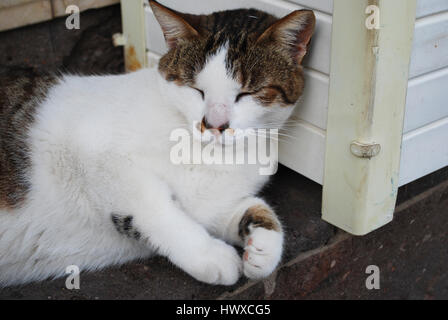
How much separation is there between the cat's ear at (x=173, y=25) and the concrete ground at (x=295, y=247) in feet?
2.64

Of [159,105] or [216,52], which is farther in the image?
[159,105]

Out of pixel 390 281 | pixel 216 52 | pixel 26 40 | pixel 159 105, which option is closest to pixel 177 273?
pixel 159 105

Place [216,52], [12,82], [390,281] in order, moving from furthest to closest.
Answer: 1. [390,281]
2. [12,82]
3. [216,52]

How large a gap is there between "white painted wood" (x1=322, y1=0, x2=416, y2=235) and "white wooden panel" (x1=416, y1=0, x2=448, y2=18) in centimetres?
6

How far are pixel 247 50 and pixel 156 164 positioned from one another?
1.65ft

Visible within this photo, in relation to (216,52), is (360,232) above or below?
below

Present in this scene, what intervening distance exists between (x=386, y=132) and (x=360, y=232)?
386 mm

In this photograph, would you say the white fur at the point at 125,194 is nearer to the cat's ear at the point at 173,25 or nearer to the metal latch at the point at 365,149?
the cat's ear at the point at 173,25

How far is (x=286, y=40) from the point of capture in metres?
1.68

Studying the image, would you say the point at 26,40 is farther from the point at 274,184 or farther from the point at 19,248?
the point at 274,184

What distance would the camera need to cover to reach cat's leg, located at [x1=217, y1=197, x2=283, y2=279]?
1.69 metres

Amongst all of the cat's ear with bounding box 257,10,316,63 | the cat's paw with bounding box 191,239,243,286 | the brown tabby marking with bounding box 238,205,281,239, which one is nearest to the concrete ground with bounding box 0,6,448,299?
the cat's paw with bounding box 191,239,243,286

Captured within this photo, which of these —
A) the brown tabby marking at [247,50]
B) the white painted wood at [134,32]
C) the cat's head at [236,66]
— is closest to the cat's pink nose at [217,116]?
the cat's head at [236,66]
